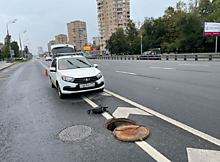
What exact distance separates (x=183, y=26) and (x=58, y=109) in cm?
4839

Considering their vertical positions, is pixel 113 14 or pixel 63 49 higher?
pixel 113 14

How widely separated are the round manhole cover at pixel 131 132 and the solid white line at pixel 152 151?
6.0 inches

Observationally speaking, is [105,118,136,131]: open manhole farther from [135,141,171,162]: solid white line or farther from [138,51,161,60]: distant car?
[138,51,161,60]: distant car

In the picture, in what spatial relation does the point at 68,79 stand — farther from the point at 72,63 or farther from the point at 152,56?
the point at 152,56

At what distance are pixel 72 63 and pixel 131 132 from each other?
4.65 meters

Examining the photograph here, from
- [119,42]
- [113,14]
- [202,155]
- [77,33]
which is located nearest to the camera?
[202,155]

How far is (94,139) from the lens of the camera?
332 centimetres

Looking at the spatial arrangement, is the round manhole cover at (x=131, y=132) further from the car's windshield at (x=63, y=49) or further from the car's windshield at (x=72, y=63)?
the car's windshield at (x=63, y=49)

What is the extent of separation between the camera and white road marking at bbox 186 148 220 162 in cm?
258

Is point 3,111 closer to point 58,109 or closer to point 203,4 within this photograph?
point 58,109

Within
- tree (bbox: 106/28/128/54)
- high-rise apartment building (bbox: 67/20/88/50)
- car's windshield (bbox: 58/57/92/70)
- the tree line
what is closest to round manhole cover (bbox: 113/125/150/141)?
car's windshield (bbox: 58/57/92/70)

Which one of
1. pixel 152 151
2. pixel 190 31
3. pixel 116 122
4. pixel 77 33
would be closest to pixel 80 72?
pixel 116 122

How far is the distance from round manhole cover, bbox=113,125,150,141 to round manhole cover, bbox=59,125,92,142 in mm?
597

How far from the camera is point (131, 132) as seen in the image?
3484 mm
